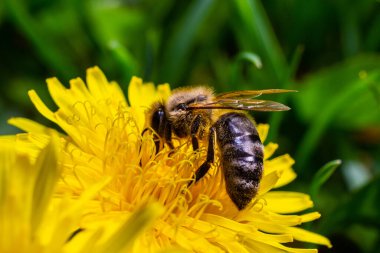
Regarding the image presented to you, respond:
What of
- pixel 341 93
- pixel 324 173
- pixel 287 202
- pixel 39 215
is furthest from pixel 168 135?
pixel 341 93

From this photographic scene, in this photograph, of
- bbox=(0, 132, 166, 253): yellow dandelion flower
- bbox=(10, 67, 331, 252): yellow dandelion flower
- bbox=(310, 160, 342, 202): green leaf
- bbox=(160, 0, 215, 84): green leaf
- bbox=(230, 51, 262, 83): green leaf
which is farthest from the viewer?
bbox=(160, 0, 215, 84): green leaf

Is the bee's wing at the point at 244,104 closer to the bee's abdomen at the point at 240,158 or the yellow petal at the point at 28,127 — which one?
the bee's abdomen at the point at 240,158

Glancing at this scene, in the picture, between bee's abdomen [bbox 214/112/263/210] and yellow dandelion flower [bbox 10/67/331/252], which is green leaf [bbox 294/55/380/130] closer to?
yellow dandelion flower [bbox 10/67/331/252]

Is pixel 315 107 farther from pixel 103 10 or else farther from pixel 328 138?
pixel 103 10

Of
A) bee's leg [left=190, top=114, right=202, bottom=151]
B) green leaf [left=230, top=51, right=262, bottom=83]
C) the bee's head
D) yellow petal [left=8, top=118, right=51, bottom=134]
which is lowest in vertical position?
bee's leg [left=190, top=114, right=202, bottom=151]

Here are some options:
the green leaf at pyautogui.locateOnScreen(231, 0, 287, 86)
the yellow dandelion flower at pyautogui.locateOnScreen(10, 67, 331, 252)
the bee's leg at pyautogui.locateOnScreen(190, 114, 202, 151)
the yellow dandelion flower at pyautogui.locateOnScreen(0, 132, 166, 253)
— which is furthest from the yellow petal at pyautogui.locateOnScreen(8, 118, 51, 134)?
the green leaf at pyautogui.locateOnScreen(231, 0, 287, 86)

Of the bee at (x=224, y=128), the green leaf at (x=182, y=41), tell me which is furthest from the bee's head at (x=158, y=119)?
the green leaf at (x=182, y=41)

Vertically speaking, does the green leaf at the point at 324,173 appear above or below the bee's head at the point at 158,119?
below

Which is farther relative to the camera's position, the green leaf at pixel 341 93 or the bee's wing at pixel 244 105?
the green leaf at pixel 341 93
